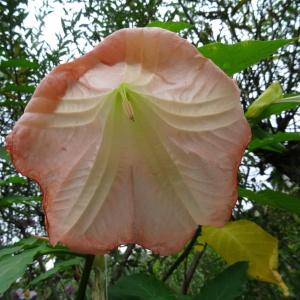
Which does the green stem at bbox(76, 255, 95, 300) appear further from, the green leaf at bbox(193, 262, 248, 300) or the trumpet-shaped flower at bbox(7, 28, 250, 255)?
the green leaf at bbox(193, 262, 248, 300)

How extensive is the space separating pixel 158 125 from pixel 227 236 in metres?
0.32

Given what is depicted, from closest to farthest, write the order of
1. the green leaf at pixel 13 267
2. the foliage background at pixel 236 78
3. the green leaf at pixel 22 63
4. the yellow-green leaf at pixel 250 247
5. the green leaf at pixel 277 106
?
the green leaf at pixel 13 267 → the green leaf at pixel 277 106 → the yellow-green leaf at pixel 250 247 → the green leaf at pixel 22 63 → the foliage background at pixel 236 78

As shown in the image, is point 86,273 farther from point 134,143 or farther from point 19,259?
point 134,143

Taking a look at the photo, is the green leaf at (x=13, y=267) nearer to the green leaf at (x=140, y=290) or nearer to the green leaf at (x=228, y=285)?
the green leaf at (x=140, y=290)

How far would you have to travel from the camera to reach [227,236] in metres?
1.13

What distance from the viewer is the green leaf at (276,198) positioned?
1079 millimetres

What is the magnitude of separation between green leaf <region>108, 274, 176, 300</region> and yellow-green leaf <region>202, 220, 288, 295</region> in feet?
0.50

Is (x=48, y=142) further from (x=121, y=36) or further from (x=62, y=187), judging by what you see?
(x=121, y=36)

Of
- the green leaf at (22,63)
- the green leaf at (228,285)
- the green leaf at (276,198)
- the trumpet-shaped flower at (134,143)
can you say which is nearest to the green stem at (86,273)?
the trumpet-shaped flower at (134,143)

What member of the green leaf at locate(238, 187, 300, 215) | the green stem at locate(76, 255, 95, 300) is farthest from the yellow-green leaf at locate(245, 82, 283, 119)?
the green stem at locate(76, 255, 95, 300)

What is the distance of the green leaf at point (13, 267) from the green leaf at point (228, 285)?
332 mm

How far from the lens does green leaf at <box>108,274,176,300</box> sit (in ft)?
3.38

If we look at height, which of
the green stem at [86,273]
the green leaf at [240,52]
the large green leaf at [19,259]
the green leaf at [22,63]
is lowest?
the green stem at [86,273]

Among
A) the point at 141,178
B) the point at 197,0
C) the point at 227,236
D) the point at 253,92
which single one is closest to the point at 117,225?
the point at 141,178
